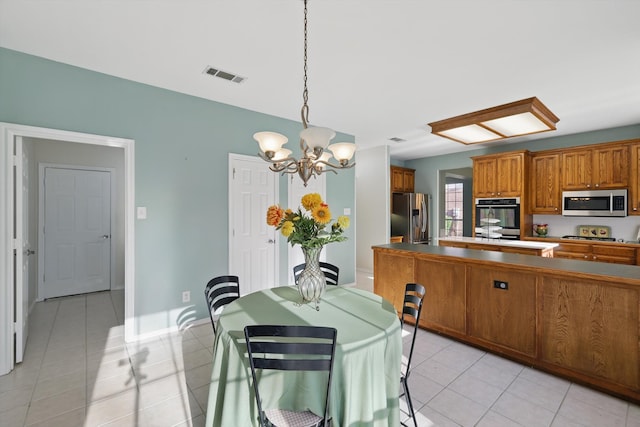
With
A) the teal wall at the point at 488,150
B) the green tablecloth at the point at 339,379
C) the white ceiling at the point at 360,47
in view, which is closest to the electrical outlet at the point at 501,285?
the green tablecloth at the point at 339,379

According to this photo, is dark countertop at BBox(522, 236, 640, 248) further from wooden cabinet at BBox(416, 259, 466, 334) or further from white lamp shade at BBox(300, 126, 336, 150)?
white lamp shade at BBox(300, 126, 336, 150)

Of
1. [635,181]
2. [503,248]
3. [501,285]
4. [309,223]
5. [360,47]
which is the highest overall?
[360,47]

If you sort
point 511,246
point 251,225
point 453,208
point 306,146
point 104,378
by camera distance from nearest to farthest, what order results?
1. point 306,146
2. point 104,378
3. point 251,225
4. point 511,246
5. point 453,208

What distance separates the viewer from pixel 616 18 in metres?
2.06

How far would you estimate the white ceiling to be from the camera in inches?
78.8

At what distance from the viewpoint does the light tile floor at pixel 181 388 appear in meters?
1.90

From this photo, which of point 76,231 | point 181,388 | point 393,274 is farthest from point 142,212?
point 393,274

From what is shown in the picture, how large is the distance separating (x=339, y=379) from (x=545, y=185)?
5.56 m

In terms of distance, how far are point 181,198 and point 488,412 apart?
3.44 meters

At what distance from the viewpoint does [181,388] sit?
2.24 metres

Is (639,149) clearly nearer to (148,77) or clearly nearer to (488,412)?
(488,412)

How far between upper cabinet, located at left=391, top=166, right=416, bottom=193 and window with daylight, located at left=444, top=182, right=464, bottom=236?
1073 millimetres

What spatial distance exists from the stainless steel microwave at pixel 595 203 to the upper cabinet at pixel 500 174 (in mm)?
696

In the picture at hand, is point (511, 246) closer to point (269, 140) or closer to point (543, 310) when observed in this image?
point (543, 310)
